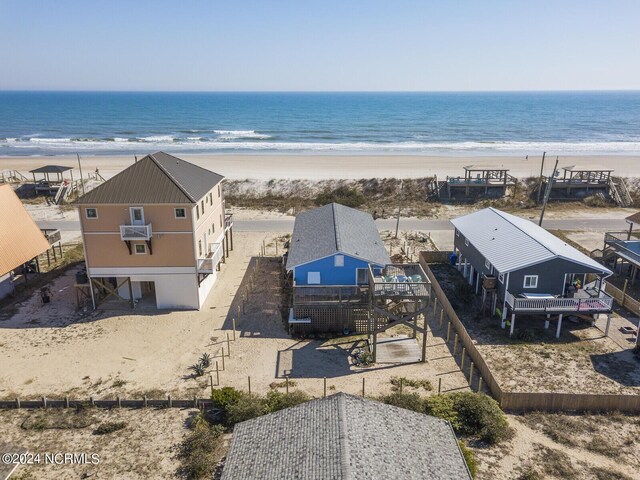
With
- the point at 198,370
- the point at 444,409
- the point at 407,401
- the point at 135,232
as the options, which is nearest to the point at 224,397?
the point at 198,370

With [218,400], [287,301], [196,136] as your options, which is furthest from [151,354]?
[196,136]

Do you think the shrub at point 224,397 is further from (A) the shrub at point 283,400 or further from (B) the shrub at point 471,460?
(B) the shrub at point 471,460

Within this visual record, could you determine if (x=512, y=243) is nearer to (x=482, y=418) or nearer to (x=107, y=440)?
(x=482, y=418)

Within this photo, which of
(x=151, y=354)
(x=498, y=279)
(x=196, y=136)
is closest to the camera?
(x=151, y=354)

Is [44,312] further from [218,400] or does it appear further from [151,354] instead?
[218,400]

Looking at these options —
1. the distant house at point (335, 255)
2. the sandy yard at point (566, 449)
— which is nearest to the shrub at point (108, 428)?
the distant house at point (335, 255)
